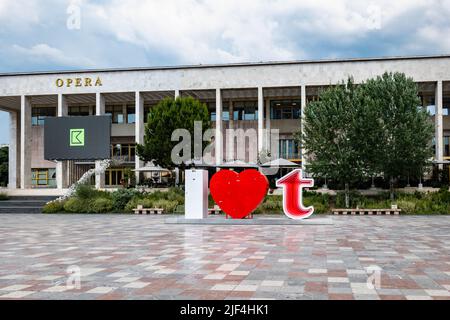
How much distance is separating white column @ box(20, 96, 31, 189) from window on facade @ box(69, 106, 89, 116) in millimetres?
5614

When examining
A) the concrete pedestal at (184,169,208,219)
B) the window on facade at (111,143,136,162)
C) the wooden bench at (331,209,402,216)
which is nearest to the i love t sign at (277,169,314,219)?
the concrete pedestal at (184,169,208,219)

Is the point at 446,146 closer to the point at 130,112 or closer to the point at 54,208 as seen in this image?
the point at 130,112

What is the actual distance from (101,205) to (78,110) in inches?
1053

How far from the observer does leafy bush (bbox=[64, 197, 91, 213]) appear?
89.8ft

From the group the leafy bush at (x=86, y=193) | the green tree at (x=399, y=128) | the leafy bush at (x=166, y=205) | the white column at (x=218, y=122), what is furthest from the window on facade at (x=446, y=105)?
the leafy bush at (x=86, y=193)

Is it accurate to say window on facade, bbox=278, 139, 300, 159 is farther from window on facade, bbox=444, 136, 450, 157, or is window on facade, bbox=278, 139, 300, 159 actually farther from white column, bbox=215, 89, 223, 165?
window on facade, bbox=444, 136, 450, 157

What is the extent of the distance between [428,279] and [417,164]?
21.8m

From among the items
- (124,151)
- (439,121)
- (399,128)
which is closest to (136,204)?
(399,128)

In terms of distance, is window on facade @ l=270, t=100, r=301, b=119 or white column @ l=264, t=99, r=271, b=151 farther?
window on facade @ l=270, t=100, r=301, b=119

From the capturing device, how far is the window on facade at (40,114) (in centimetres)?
5116

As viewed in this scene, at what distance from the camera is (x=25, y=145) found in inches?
1801

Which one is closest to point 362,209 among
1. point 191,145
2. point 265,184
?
point 265,184

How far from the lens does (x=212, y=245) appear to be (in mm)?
12203
